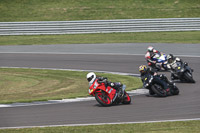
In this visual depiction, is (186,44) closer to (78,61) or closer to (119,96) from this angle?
(78,61)

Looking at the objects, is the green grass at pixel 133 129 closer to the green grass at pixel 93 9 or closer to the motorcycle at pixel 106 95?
the motorcycle at pixel 106 95

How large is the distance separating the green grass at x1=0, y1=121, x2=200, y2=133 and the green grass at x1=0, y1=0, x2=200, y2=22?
29238 millimetres

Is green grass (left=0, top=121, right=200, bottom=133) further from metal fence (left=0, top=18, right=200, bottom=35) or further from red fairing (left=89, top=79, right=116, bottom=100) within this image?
metal fence (left=0, top=18, right=200, bottom=35)

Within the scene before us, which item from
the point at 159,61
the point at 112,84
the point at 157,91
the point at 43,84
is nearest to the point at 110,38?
the point at 159,61

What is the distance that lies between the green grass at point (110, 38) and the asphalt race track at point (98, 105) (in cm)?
390

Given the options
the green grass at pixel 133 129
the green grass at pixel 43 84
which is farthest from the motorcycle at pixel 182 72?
the green grass at pixel 133 129

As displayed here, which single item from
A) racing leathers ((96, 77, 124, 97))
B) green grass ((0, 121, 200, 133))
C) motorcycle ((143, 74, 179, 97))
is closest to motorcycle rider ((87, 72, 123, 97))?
racing leathers ((96, 77, 124, 97))

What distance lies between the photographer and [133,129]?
11.6 metres

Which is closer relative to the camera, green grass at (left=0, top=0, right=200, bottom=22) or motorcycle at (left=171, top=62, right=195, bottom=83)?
motorcycle at (left=171, top=62, right=195, bottom=83)

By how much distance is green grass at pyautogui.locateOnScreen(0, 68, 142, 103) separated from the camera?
17.5m

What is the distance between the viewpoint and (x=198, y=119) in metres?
12.6

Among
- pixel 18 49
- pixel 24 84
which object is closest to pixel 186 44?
pixel 18 49

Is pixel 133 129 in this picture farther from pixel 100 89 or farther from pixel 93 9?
pixel 93 9

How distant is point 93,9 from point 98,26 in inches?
231
